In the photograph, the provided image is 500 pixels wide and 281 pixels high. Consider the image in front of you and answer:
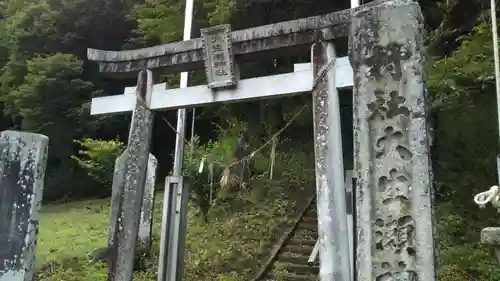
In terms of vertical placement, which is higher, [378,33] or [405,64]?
[378,33]

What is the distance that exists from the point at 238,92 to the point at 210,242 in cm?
563

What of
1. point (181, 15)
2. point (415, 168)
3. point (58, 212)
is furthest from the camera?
point (58, 212)

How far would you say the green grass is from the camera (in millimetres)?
10148

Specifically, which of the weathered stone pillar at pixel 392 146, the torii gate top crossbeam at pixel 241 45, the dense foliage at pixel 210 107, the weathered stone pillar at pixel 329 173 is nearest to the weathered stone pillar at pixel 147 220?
the dense foliage at pixel 210 107

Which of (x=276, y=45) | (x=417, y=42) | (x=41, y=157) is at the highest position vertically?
→ (x=276, y=45)

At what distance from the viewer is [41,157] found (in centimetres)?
535

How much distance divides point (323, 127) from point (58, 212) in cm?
1372

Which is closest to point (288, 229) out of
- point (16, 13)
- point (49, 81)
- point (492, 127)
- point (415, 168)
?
point (492, 127)

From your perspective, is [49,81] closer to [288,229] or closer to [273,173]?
[273,173]

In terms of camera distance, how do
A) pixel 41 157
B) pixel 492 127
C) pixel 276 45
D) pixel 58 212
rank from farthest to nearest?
pixel 58 212
pixel 492 127
pixel 276 45
pixel 41 157

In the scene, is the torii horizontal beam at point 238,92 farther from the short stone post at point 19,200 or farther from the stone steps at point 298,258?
the stone steps at point 298,258

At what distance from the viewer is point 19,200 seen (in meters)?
5.20

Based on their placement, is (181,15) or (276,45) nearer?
(276,45)

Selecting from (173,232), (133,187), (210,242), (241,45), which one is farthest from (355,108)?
(210,242)
